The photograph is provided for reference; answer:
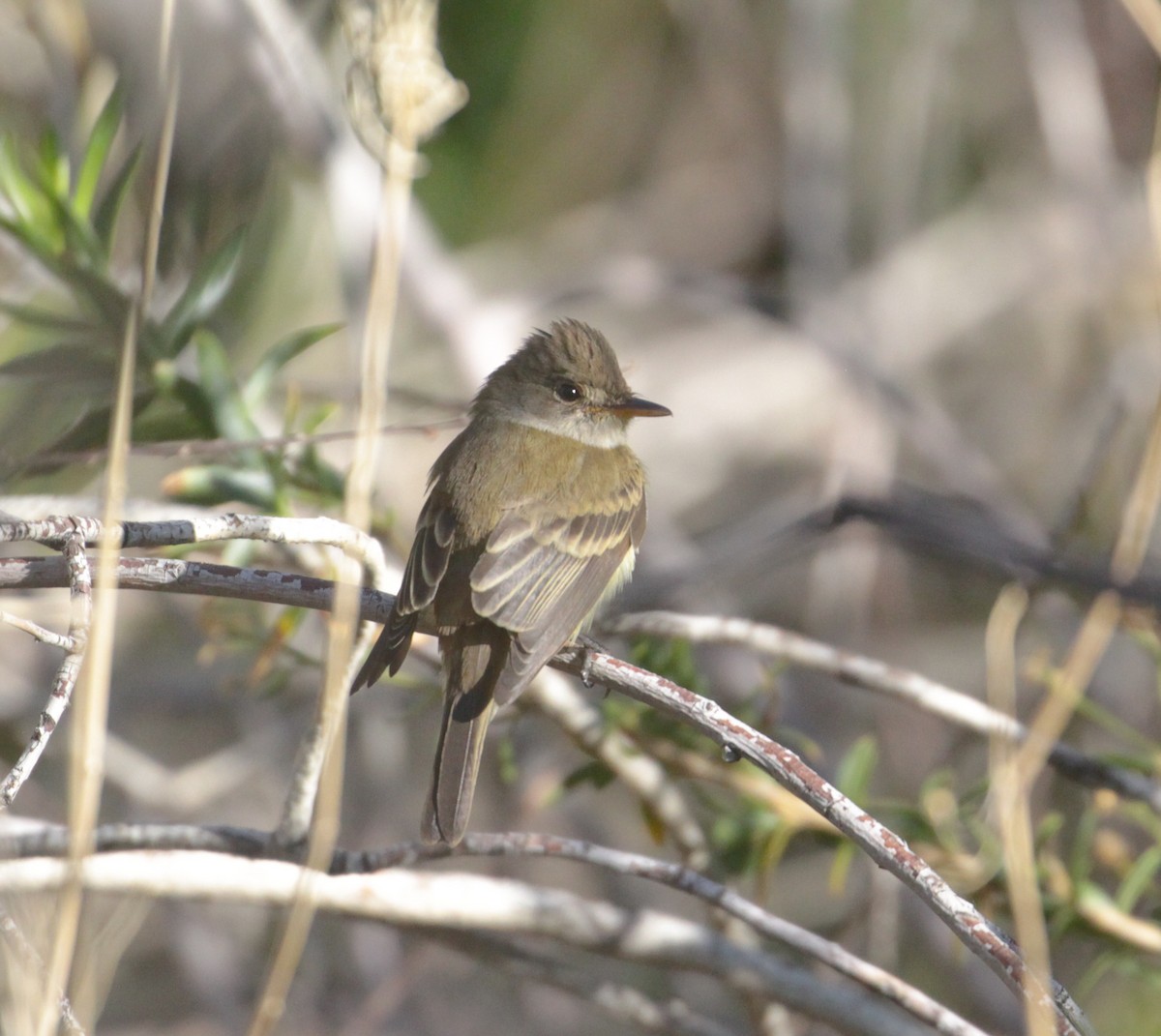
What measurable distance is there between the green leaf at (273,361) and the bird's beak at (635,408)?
33.6 inches

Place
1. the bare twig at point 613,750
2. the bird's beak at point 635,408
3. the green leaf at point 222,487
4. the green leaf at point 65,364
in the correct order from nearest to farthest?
the green leaf at point 65,364 < the green leaf at point 222,487 < the bare twig at point 613,750 < the bird's beak at point 635,408

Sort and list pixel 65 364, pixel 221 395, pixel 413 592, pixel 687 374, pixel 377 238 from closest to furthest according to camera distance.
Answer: pixel 377 238
pixel 413 592
pixel 65 364
pixel 221 395
pixel 687 374

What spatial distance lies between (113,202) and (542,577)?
121 cm

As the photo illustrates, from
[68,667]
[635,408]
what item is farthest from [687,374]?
[68,667]

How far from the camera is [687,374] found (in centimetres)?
682

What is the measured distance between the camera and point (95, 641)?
64.7 inches

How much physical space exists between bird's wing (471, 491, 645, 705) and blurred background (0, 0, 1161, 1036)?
0.29m

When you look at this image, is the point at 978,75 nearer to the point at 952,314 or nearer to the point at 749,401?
the point at 952,314

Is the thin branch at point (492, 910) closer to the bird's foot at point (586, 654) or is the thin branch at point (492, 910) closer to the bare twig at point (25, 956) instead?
the bird's foot at point (586, 654)

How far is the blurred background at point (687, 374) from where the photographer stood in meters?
3.27

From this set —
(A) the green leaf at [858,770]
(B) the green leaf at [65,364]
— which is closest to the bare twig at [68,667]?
(B) the green leaf at [65,364]

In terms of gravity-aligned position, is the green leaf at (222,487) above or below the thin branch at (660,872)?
above

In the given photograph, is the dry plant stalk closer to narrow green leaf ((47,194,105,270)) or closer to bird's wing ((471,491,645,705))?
bird's wing ((471,491,645,705))

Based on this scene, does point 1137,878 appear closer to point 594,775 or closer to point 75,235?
point 594,775
